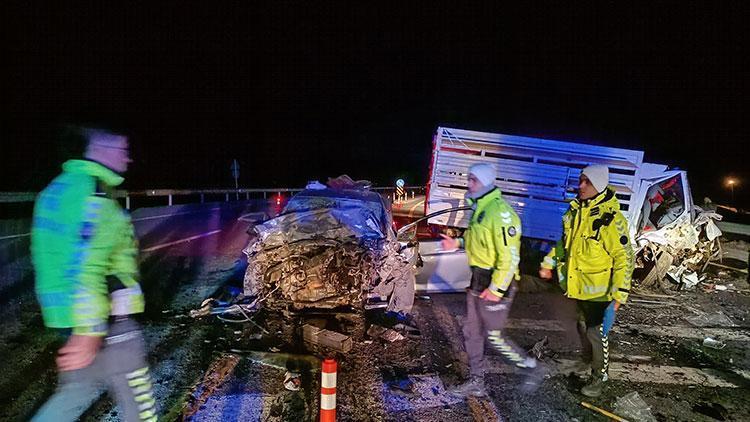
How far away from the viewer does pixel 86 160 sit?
7.96 ft

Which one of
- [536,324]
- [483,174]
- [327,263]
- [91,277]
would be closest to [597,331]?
[483,174]

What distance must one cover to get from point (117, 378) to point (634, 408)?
4019 mm

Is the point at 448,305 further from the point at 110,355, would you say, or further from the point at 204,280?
the point at 110,355

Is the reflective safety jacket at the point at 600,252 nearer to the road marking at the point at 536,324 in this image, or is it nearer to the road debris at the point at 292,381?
the road marking at the point at 536,324

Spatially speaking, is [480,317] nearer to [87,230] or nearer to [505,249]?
[505,249]

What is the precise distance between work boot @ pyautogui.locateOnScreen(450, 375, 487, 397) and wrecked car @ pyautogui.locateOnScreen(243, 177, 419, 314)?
1.66m

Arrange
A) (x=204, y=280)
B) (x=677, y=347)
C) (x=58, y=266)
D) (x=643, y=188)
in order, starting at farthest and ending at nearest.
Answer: (x=643, y=188) < (x=204, y=280) < (x=677, y=347) < (x=58, y=266)

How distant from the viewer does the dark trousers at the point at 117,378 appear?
8.05 ft

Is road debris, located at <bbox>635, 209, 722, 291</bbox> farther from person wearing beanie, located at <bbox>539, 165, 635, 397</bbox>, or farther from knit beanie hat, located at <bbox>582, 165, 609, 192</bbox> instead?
knit beanie hat, located at <bbox>582, 165, 609, 192</bbox>

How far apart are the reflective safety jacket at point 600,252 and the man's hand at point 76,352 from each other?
3.65 m

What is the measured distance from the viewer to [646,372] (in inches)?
181

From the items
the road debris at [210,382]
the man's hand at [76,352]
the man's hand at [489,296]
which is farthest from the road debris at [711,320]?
the man's hand at [76,352]

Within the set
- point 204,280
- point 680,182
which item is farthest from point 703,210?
point 204,280

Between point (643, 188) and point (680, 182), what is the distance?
815 mm
